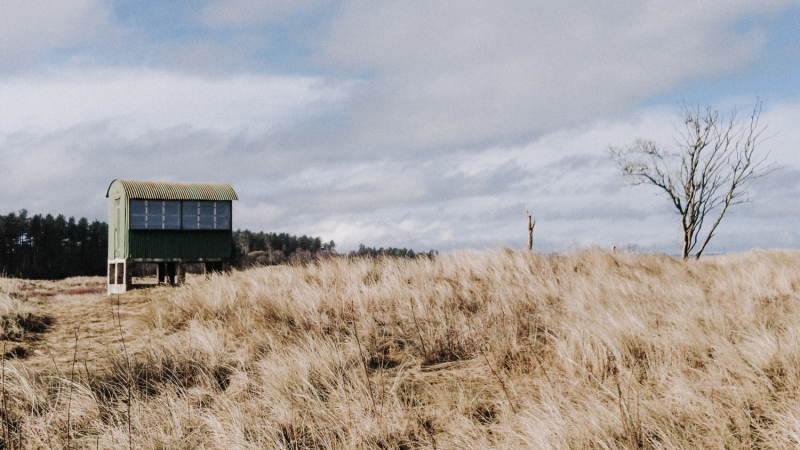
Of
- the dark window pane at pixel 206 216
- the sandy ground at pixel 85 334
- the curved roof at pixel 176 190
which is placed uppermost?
the curved roof at pixel 176 190

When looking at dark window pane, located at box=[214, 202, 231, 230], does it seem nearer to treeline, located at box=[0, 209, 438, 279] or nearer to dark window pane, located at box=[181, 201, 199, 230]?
dark window pane, located at box=[181, 201, 199, 230]

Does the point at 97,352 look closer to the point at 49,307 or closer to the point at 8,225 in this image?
the point at 49,307

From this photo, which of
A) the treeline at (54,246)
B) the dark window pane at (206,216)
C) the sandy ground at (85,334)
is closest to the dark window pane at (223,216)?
the dark window pane at (206,216)

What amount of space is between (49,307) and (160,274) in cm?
1211

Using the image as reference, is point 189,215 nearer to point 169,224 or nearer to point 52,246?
point 169,224

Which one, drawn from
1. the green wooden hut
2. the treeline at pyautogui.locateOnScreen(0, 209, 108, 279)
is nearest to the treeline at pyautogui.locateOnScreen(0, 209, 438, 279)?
the treeline at pyautogui.locateOnScreen(0, 209, 108, 279)

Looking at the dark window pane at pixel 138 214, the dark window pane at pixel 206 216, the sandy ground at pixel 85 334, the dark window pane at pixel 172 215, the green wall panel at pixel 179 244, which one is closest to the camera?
the sandy ground at pixel 85 334

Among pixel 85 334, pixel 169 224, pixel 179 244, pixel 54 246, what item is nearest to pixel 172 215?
pixel 169 224

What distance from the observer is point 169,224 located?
19516mm

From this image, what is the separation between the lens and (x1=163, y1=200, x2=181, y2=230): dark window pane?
19438 millimetres

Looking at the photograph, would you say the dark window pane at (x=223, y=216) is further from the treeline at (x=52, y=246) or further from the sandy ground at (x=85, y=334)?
the treeline at (x=52, y=246)

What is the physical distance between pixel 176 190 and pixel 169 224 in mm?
1287

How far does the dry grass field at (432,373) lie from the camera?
3166 millimetres

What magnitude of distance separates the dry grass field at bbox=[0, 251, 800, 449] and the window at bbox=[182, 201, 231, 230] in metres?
12.0
